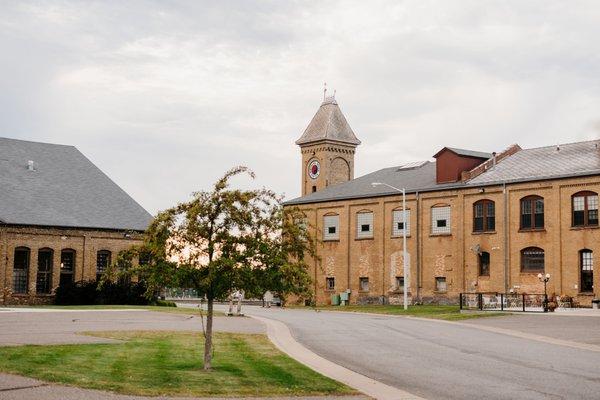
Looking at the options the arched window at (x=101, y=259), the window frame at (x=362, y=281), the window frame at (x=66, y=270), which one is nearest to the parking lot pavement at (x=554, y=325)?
the window frame at (x=362, y=281)

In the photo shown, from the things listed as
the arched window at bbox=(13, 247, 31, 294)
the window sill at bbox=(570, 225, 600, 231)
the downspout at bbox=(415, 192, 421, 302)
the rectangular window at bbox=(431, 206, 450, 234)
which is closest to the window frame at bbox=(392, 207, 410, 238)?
the downspout at bbox=(415, 192, 421, 302)

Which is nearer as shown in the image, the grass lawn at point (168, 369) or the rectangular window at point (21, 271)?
the grass lawn at point (168, 369)

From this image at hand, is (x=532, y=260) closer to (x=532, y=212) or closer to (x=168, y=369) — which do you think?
(x=532, y=212)

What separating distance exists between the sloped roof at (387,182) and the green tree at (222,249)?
4522 centimetres

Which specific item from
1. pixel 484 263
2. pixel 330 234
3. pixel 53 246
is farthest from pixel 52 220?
pixel 484 263

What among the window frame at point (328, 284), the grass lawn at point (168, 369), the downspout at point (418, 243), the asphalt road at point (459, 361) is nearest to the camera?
the grass lawn at point (168, 369)

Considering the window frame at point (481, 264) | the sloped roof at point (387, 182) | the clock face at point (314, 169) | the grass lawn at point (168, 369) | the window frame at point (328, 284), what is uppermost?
the clock face at point (314, 169)

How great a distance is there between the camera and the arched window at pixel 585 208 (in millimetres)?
53531

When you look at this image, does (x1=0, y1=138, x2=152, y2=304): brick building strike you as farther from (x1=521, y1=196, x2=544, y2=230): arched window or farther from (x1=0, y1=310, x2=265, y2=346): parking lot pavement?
(x1=521, y1=196, x2=544, y2=230): arched window

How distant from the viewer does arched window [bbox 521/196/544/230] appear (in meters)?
56.5

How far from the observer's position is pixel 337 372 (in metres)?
18.3

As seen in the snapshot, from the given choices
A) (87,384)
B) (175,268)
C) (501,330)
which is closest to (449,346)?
(501,330)

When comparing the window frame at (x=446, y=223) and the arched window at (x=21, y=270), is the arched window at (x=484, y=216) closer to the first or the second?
the window frame at (x=446, y=223)

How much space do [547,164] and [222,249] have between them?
148 feet
